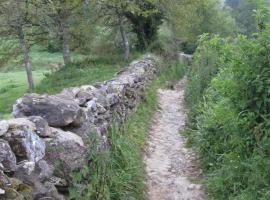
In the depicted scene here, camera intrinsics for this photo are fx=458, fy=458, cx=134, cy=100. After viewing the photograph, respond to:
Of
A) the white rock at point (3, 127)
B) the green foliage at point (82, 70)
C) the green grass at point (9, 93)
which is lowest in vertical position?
the green grass at point (9, 93)

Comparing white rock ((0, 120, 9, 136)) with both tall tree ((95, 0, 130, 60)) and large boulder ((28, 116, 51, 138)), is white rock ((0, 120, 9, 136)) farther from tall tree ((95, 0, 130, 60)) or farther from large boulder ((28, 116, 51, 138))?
tall tree ((95, 0, 130, 60))

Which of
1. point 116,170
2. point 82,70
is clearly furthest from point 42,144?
point 82,70

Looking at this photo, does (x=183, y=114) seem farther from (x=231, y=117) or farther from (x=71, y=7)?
(x=71, y=7)

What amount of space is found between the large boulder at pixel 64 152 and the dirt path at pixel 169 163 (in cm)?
220

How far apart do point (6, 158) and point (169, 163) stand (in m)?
5.05

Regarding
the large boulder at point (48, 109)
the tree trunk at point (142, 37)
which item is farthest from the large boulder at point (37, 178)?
the tree trunk at point (142, 37)

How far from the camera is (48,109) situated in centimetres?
571

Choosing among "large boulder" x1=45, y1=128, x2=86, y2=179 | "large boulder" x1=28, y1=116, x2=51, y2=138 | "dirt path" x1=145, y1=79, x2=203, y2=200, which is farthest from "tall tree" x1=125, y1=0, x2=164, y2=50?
"large boulder" x1=28, y1=116, x2=51, y2=138

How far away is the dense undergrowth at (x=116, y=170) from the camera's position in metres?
5.48

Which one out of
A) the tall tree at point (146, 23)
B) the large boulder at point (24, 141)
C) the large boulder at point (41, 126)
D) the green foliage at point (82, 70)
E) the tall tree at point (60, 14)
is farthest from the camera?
the tall tree at point (146, 23)

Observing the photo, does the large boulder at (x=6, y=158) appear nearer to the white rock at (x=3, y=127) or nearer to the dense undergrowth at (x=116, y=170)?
the white rock at (x=3, y=127)

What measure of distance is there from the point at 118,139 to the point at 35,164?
3.09m

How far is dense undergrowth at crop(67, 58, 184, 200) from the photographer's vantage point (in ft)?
18.0

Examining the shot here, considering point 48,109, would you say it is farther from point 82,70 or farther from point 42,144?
point 82,70
